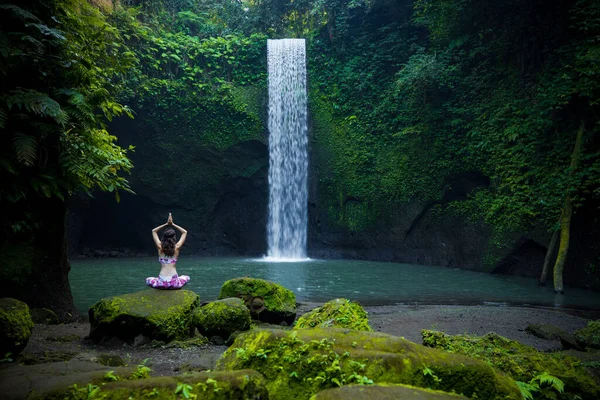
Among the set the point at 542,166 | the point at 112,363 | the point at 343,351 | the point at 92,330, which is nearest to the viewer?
the point at 343,351

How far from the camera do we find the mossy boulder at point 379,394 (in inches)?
84.3

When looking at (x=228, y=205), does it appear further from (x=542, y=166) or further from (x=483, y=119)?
(x=542, y=166)

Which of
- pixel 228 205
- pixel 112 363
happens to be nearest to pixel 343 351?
pixel 112 363

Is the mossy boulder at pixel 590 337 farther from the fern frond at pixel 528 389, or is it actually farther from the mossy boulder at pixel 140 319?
the mossy boulder at pixel 140 319

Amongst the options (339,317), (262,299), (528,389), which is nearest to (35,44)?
(262,299)

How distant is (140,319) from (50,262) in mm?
2153

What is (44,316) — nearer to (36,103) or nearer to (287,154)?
(36,103)

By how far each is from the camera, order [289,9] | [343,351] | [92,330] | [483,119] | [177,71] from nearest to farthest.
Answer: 1. [343,351]
2. [92,330]
3. [483,119]
4. [177,71]
5. [289,9]

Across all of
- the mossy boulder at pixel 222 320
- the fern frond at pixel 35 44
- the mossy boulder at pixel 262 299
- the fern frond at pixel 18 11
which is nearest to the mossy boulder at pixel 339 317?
the mossy boulder at pixel 222 320

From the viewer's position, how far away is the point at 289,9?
72.3ft

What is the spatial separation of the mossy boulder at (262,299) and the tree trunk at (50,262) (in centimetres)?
248

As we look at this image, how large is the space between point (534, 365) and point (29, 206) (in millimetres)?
6528

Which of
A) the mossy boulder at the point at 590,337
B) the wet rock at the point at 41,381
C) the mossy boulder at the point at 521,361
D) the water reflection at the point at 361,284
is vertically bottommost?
the water reflection at the point at 361,284

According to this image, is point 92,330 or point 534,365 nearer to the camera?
point 534,365
